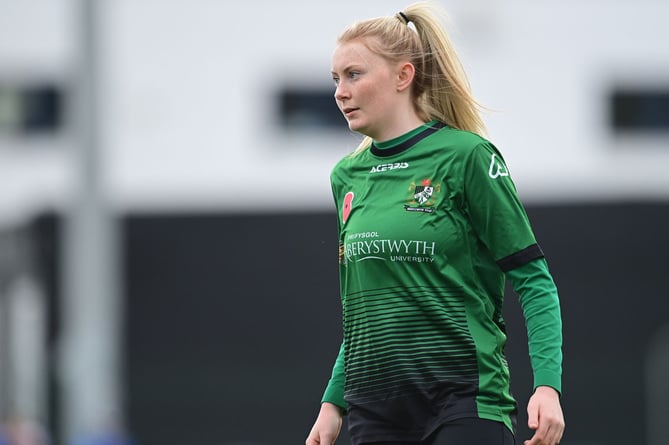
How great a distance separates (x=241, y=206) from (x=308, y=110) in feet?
16.1

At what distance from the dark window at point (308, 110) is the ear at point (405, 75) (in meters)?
21.5

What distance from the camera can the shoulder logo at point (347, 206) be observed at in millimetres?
4090

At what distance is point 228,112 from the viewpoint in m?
25.9

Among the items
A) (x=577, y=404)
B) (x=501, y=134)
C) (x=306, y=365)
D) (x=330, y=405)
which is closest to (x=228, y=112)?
(x=501, y=134)

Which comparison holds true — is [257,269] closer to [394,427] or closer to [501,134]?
[501,134]

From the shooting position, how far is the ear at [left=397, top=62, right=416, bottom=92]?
4.01 meters

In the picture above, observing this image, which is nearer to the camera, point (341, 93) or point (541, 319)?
point (541, 319)

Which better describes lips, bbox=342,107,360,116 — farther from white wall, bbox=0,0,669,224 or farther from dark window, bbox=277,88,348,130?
dark window, bbox=277,88,348,130

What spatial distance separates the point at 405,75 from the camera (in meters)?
4.02

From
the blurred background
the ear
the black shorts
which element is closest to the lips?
the ear

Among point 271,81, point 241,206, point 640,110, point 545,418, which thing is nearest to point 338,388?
point 545,418

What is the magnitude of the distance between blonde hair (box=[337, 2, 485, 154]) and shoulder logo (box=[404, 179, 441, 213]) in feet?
0.91

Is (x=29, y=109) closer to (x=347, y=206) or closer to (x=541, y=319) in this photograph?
(x=347, y=206)

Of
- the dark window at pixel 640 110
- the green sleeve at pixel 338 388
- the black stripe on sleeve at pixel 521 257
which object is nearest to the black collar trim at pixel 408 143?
the black stripe on sleeve at pixel 521 257
